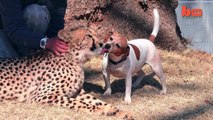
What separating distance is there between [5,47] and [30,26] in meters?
0.30

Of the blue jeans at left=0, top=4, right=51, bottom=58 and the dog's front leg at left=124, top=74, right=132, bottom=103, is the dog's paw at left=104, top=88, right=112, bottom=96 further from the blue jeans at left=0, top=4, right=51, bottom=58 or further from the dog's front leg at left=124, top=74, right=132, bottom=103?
the blue jeans at left=0, top=4, right=51, bottom=58

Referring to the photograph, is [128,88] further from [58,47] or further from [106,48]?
[58,47]

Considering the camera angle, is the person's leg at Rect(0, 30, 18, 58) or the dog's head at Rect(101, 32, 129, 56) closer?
the dog's head at Rect(101, 32, 129, 56)

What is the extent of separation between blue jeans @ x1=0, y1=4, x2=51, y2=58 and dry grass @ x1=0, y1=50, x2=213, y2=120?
653mm

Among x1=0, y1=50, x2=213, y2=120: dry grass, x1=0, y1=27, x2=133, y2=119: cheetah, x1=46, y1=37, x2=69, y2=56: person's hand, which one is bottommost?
x1=0, y1=50, x2=213, y2=120: dry grass

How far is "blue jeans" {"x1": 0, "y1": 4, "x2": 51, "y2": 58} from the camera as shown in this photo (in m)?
4.10

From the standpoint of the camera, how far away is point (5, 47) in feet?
13.9

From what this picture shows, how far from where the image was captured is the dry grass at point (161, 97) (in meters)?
3.41

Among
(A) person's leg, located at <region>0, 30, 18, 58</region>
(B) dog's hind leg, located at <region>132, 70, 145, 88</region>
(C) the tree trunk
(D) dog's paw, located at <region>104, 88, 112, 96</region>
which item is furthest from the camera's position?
(C) the tree trunk

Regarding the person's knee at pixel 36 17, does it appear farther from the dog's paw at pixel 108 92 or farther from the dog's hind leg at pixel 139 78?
the dog's hind leg at pixel 139 78

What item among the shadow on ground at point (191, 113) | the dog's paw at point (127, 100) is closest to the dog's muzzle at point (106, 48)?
the dog's paw at point (127, 100)

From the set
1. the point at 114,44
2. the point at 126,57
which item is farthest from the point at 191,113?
the point at 114,44

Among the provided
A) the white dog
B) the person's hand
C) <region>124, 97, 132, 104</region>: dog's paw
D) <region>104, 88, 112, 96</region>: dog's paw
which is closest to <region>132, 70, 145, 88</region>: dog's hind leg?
the white dog

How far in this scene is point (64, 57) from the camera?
374 centimetres
